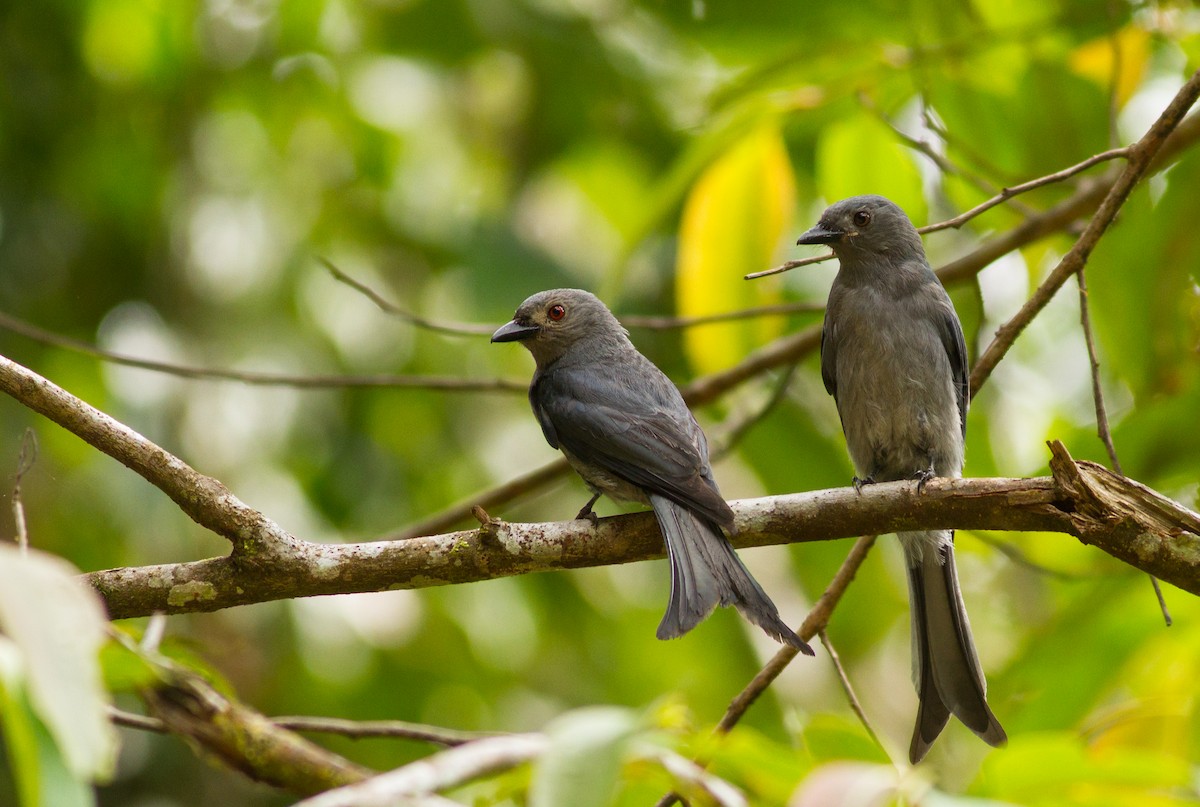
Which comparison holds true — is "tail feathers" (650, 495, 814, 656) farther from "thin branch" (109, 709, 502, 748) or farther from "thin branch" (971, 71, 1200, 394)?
"thin branch" (971, 71, 1200, 394)

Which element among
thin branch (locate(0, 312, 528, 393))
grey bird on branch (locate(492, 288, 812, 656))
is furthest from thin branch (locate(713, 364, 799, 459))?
thin branch (locate(0, 312, 528, 393))

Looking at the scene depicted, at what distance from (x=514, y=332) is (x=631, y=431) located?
907 millimetres

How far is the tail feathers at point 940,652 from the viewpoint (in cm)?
360

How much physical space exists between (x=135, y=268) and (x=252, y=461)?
1.38 meters

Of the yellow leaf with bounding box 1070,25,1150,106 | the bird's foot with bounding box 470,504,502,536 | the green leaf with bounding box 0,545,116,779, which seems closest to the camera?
the green leaf with bounding box 0,545,116,779

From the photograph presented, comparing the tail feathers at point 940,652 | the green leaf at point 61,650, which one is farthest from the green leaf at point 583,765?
the tail feathers at point 940,652

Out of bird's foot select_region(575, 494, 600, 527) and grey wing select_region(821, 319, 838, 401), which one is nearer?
bird's foot select_region(575, 494, 600, 527)

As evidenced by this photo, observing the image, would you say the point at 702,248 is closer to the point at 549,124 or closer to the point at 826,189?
the point at 826,189

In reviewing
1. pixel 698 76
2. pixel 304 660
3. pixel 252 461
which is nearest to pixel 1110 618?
pixel 304 660

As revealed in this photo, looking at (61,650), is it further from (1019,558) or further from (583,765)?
(1019,558)

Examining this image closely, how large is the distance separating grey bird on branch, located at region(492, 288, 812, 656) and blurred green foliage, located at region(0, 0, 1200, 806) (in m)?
0.25

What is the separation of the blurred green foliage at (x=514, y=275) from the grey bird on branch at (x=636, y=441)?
25cm

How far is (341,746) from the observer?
301 inches

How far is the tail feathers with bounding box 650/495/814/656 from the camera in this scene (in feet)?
10.0
